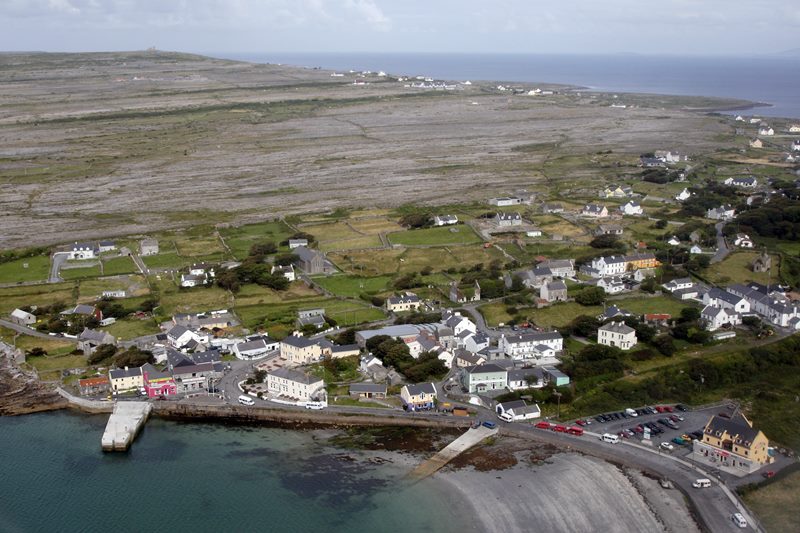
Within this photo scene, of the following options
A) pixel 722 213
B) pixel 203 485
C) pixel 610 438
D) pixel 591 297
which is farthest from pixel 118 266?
pixel 722 213

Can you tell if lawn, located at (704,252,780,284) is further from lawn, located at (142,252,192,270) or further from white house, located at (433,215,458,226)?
lawn, located at (142,252,192,270)

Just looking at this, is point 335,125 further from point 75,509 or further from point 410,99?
point 75,509

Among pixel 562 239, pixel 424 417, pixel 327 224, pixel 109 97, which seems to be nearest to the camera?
pixel 424 417

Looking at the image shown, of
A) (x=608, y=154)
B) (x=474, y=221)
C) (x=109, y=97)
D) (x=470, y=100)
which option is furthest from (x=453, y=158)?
(x=109, y=97)

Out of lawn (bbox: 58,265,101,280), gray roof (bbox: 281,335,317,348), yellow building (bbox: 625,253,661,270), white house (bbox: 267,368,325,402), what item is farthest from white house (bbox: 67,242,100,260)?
yellow building (bbox: 625,253,661,270)

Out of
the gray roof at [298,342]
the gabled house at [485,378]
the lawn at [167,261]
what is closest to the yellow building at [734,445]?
the gabled house at [485,378]

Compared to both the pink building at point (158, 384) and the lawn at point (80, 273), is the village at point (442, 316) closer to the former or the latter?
the pink building at point (158, 384)
